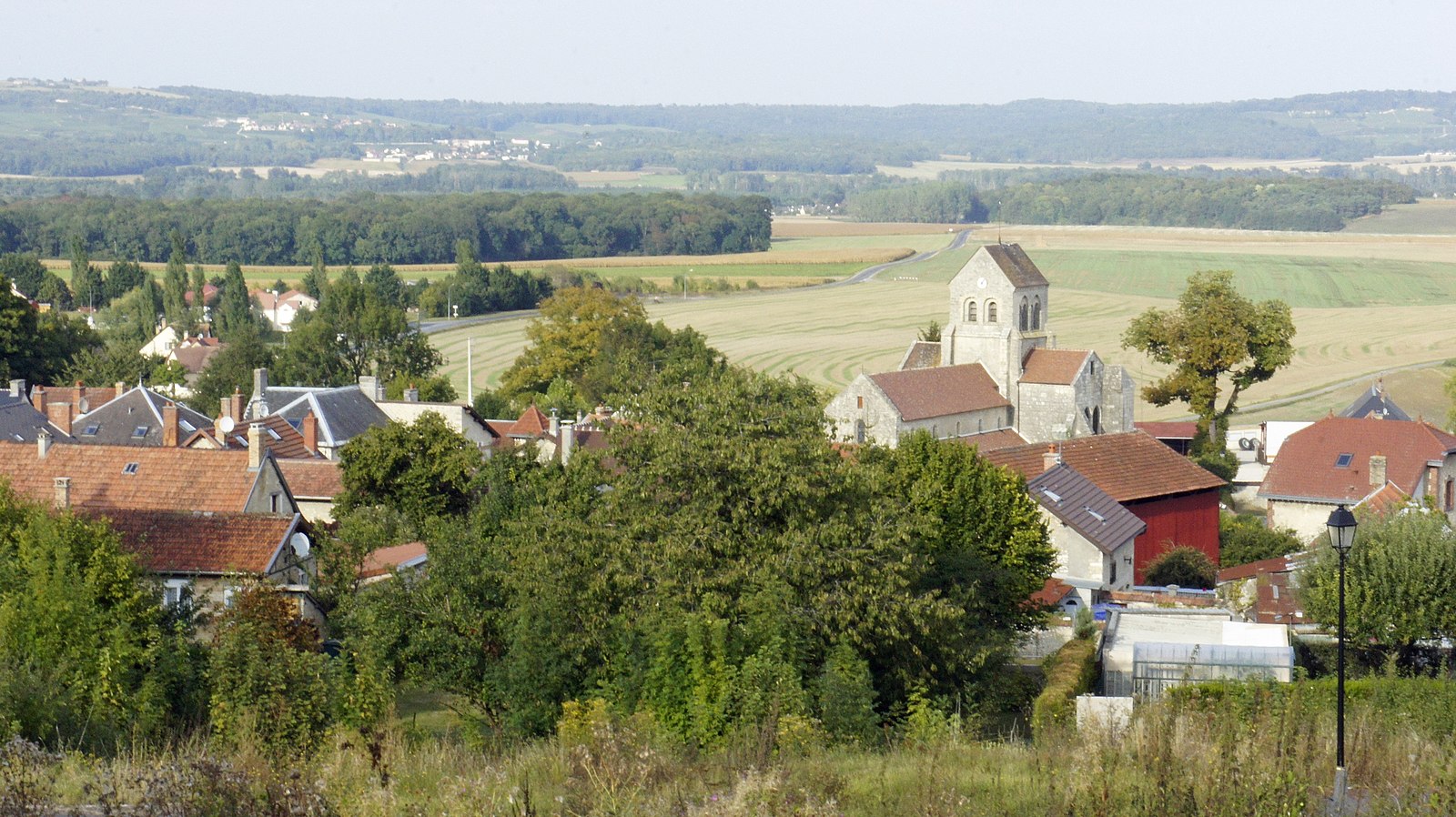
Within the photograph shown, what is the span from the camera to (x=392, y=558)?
31016 mm

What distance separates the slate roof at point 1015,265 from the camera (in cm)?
5741

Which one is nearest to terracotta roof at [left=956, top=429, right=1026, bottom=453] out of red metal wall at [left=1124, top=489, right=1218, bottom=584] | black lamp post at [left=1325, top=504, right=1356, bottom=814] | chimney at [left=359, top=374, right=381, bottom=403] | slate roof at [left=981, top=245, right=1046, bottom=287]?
slate roof at [left=981, top=245, right=1046, bottom=287]

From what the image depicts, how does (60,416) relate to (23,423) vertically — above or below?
below

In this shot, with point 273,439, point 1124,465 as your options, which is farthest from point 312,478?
point 1124,465

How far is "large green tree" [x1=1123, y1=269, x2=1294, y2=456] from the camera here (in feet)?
196

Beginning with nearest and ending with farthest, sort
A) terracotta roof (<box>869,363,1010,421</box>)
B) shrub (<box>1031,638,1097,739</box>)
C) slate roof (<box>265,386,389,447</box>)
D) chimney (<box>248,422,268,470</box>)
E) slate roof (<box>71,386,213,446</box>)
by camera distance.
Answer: shrub (<box>1031,638,1097,739</box>) → chimney (<box>248,422,268,470</box>) → slate roof (<box>71,386,213,446</box>) → slate roof (<box>265,386,389,447</box>) → terracotta roof (<box>869,363,1010,421</box>)

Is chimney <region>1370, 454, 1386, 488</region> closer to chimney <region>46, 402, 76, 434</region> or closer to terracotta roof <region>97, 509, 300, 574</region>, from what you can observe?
terracotta roof <region>97, 509, 300, 574</region>

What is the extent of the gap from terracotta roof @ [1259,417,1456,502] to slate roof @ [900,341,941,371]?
15.9 meters

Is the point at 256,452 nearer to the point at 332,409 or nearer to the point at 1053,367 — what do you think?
the point at 332,409

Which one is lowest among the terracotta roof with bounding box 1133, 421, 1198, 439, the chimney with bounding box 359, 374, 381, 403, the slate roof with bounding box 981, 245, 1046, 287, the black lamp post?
the terracotta roof with bounding box 1133, 421, 1198, 439

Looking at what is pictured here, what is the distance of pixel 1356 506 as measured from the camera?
37531 mm

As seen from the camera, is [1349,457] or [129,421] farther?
[129,421]

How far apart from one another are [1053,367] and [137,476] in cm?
3264

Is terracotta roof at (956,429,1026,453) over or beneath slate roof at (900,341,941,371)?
beneath
